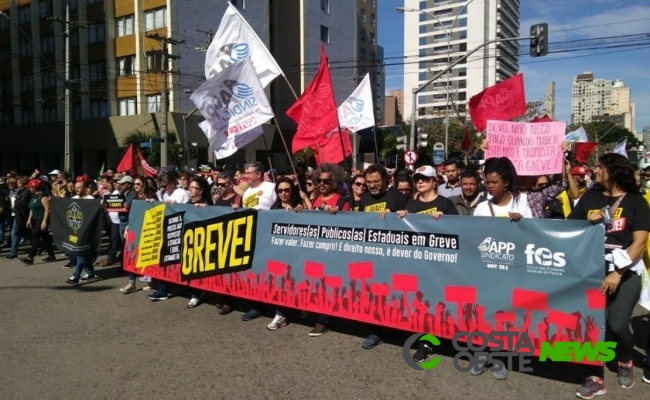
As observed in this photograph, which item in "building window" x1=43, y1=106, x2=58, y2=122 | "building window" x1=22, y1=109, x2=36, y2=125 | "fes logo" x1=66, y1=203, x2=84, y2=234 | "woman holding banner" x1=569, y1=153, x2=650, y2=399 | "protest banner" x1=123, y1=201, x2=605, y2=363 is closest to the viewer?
"woman holding banner" x1=569, y1=153, x2=650, y2=399

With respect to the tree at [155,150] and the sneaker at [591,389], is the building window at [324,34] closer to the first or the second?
the tree at [155,150]

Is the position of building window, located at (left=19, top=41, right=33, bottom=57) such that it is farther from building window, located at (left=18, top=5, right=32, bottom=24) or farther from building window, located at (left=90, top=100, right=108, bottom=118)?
building window, located at (left=90, top=100, right=108, bottom=118)

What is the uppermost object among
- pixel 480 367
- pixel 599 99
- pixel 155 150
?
pixel 599 99

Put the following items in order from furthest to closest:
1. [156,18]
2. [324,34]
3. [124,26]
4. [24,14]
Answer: [324,34], [24,14], [124,26], [156,18]

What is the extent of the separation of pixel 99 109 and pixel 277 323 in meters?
36.0

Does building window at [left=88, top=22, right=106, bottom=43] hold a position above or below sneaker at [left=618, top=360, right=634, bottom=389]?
above

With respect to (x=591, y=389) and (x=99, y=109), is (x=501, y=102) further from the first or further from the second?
(x=99, y=109)

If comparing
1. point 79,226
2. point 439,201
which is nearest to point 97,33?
point 79,226

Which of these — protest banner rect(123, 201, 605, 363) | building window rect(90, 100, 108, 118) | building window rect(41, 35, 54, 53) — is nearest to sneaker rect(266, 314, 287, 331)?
protest banner rect(123, 201, 605, 363)

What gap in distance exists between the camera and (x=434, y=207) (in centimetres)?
509

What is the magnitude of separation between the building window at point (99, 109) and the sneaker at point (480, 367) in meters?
37.1

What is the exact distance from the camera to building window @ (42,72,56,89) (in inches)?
1571

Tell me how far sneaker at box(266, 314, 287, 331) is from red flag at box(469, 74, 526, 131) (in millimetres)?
3904

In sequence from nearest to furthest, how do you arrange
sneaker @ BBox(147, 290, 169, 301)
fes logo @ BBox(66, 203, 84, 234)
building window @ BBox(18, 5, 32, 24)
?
sneaker @ BBox(147, 290, 169, 301) < fes logo @ BBox(66, 203, 84, 234) < building window @ BBox(18, 5, 32, 24)
